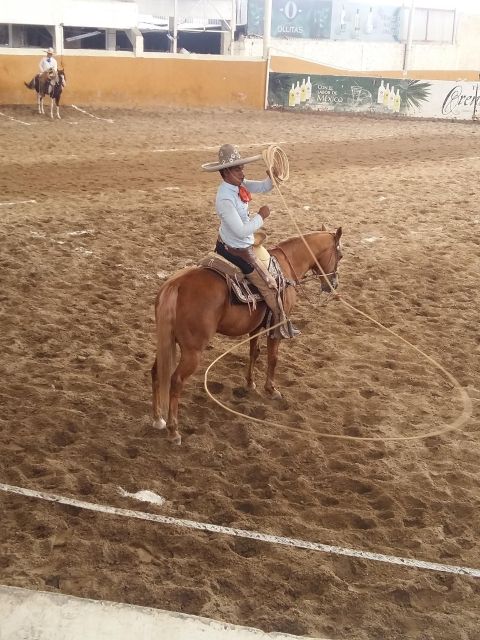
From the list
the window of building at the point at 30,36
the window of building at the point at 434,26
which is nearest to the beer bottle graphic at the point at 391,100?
the window of building at the point at 30,36

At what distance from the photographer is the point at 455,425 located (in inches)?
249

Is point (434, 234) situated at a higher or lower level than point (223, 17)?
lower

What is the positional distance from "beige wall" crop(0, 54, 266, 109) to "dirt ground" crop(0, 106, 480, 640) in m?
12.1

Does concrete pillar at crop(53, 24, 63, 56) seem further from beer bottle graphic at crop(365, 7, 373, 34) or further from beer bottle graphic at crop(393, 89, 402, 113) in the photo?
beer bottle graphic at crop(365, 7, 373, 34)

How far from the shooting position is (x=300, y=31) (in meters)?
46.8

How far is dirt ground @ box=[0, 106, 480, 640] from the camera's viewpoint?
14.1 feet

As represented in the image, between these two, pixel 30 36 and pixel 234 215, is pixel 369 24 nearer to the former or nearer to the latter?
pixel 30 36

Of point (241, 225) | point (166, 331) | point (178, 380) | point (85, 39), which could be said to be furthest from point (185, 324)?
point (85, 39)

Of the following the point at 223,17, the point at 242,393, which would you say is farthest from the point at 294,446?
the point at 223,17

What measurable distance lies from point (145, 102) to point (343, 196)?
44.2ft

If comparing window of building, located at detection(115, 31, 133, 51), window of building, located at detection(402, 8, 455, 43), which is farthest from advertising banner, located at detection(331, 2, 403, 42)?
window of building, located at detection(115, 31, 133, 51)

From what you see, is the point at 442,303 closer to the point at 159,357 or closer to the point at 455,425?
the point at 455,425

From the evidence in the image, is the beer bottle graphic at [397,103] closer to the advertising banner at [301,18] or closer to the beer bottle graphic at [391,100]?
the beer bottle graphic at [391,100]

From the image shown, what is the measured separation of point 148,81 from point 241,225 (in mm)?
21535
